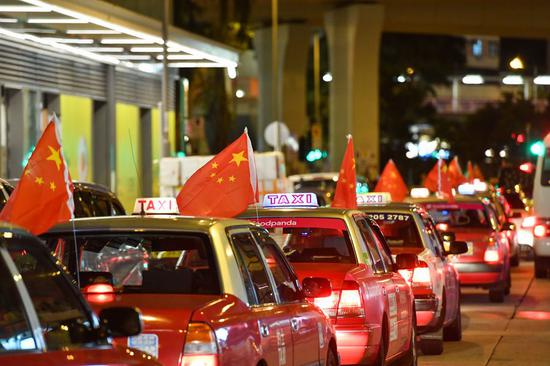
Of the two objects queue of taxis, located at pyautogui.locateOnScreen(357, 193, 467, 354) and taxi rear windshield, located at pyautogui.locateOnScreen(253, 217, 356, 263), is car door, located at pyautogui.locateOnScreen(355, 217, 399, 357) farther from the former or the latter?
queue of taxis, located at pyautogui.locateOnScreen(357, 193, 467, 354)

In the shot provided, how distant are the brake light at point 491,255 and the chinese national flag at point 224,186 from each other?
10.5m

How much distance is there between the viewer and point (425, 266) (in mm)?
15992

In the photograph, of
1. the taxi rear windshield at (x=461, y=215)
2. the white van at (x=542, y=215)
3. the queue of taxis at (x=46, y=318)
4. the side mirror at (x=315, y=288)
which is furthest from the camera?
the white van at (x=542, y=215)

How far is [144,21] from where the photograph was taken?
2989 cm

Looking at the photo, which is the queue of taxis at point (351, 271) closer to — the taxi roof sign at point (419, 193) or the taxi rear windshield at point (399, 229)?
the taxi rear windshield at point (399, 229)

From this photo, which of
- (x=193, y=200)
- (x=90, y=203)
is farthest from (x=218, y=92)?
(x=193, y=200)

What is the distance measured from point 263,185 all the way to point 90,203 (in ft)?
41.9

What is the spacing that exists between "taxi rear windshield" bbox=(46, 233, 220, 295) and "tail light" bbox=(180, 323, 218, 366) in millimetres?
675

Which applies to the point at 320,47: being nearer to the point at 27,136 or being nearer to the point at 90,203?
the point at 27,136

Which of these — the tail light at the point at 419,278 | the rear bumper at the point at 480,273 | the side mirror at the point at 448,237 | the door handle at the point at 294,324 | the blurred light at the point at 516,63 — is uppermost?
the blurred light at the point at 516,63

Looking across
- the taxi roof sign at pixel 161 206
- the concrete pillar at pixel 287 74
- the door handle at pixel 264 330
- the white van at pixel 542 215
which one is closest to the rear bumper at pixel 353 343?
the taxi roof sign at pixel 161 206

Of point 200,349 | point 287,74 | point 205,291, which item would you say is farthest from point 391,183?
point 287,74

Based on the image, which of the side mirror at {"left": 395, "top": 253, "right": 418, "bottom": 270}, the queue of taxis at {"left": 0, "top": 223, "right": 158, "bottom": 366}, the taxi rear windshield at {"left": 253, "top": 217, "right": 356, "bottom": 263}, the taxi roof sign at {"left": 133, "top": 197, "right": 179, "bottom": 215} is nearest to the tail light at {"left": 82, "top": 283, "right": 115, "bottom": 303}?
the queue of taxis at {"left": 0, "top": 223, "right": 158, "bottom": 366}

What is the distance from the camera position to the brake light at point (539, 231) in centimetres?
2967
